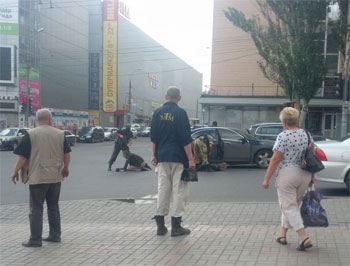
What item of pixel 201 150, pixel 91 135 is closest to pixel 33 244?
pixel 201 150

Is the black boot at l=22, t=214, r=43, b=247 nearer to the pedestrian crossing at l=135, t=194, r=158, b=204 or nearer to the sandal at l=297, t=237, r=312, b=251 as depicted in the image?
the sandal at l=297, t=237, r=312, b=251

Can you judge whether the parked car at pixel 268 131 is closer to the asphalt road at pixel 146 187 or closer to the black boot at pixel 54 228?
the asphalt road at pixel 146 187

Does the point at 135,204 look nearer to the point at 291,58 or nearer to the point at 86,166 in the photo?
the point at 86,166

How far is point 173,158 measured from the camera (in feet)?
21.5

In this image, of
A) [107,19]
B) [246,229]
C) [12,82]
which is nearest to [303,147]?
[246,229]

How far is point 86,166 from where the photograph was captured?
18.9m

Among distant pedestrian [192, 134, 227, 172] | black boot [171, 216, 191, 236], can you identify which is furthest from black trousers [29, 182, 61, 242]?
distant pedestrian [192, 134, 227, 172]

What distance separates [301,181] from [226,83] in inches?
1584

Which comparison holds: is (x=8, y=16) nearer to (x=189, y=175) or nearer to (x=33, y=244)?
(x=33, y=244)

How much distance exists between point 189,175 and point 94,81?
66199 mm

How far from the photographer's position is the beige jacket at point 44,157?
21.1ft

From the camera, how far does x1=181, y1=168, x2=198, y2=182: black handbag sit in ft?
21.4

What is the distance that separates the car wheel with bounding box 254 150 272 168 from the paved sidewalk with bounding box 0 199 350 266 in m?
7.58

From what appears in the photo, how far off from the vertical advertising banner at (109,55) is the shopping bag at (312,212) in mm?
55781
